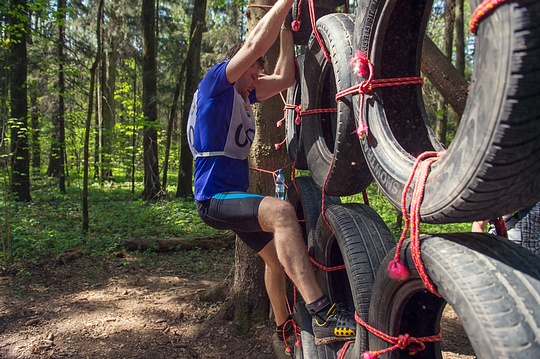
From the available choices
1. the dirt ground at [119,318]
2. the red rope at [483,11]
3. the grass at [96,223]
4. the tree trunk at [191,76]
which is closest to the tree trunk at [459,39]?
the grass at [96,223]

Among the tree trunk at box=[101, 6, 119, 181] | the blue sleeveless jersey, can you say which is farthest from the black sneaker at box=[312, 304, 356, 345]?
the tree trunk at box=[101, 6, 119, 181]

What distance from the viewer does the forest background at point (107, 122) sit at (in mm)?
7125

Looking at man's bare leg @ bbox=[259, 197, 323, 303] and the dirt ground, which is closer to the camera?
man's bare leg @ bbox=[259, 197, 323, 303]

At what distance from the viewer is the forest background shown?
7.12m

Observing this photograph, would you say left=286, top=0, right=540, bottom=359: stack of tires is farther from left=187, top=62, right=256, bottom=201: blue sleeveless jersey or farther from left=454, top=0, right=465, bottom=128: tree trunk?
left=454, top=0, right=465, bottom=128: tree trunk

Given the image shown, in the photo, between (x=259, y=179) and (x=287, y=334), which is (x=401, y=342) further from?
(x=259, y=179)

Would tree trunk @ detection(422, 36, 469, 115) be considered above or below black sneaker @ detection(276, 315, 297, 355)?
above

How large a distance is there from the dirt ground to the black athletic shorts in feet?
Result: 4.49

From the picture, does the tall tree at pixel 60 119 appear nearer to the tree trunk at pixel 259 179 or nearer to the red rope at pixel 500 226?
the tree trunk at pixel 259 179

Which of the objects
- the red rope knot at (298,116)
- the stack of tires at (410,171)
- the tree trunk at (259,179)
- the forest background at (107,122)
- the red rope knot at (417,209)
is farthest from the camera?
the forest background at (107,122)

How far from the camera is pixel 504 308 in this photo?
1198 millimetres

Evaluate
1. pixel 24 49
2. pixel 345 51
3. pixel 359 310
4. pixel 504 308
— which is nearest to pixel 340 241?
pixel 359 310

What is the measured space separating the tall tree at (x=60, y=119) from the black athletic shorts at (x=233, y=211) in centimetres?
590

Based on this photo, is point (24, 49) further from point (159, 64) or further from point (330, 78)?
point (330, 78)
